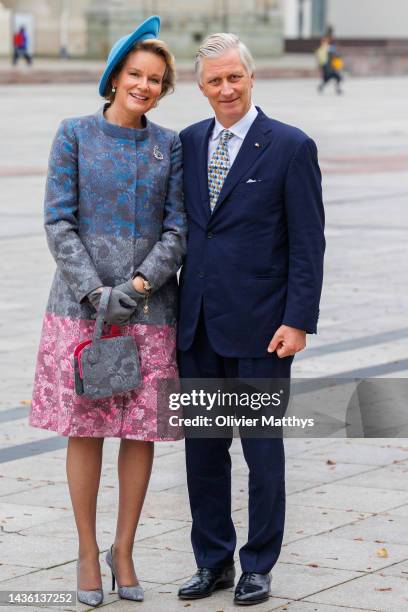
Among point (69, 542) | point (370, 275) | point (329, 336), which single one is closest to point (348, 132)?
point (370, 275)

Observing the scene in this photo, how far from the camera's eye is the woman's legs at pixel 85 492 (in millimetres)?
4875

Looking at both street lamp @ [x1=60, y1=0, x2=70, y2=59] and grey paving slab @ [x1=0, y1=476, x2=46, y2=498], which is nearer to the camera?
grey paving slab @ [x1=0, y1=476, x2=46, y2=498]

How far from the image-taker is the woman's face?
4.77m

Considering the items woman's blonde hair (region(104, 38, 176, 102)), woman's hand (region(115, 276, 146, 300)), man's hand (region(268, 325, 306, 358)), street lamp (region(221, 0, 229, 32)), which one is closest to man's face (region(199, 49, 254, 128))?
woman's blonde hair (region(104, 38, 176, 102))

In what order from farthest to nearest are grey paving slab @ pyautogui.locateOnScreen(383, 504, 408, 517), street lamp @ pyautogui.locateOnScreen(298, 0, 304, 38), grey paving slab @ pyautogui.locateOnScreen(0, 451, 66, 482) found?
street lamp @ pyautogui.locateOnScreen(298, 0, 304, 38) < grey paving slab @ pyautogui.locateOnScreen(0, 451, 66, 482) < grey paving slab @ pyautogui.locateOnScreen(383, 504, 408, 517)

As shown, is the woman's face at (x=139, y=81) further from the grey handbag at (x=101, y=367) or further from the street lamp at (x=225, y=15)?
the street lamp at (x=225, y=15)

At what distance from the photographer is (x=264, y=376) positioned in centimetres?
482

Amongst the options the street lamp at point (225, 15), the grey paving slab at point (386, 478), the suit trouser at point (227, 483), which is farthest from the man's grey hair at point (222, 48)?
the street lamp at point (225, 15)

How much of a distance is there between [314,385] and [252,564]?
296 cm

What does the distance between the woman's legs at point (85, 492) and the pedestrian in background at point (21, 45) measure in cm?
4529

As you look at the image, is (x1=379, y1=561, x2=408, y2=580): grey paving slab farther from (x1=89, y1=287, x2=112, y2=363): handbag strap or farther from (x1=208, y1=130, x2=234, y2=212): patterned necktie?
(x1=208, y1=130, x2=234, y2=212): patterned necktie

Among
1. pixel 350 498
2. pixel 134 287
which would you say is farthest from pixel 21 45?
pixel 134 287

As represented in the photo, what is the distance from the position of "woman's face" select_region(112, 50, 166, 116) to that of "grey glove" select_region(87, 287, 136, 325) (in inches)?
23.0

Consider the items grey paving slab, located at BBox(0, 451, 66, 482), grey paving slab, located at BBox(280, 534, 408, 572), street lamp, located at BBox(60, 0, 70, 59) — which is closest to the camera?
grey paving slab, located at BBox(280, 534, 408, 572)
